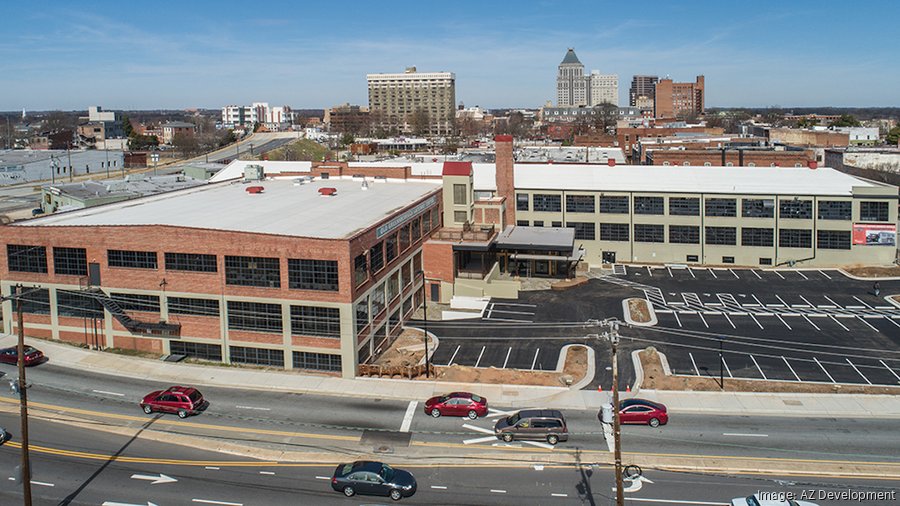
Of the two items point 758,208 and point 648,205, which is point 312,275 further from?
point 758,208

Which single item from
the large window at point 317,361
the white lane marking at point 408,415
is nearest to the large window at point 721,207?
the large window at point 317,361

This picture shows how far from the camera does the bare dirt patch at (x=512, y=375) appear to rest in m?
44.5

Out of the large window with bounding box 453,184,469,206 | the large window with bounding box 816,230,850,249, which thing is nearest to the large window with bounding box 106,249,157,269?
the large window with bounding box 453,184,469,206

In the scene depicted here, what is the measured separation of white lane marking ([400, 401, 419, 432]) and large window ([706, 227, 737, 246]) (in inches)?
1906

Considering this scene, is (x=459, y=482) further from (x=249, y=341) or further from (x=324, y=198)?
(x=324, y=198)

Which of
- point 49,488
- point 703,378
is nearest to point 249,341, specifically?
point 49,488

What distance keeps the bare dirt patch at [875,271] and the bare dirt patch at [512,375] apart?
39248mm

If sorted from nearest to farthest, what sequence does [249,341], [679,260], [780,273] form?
[249,341] < [780,273] < [679,260]

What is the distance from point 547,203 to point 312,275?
41.5 meters

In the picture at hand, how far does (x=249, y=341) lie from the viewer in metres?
47.7

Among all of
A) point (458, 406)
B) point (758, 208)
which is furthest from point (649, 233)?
point (458, 406)

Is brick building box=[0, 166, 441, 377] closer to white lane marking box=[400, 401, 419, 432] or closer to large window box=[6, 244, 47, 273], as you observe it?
large window box=[6, 244, 47, 273]

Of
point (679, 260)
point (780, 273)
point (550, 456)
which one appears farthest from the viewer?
point (679, 260)

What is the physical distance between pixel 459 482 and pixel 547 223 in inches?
2113
